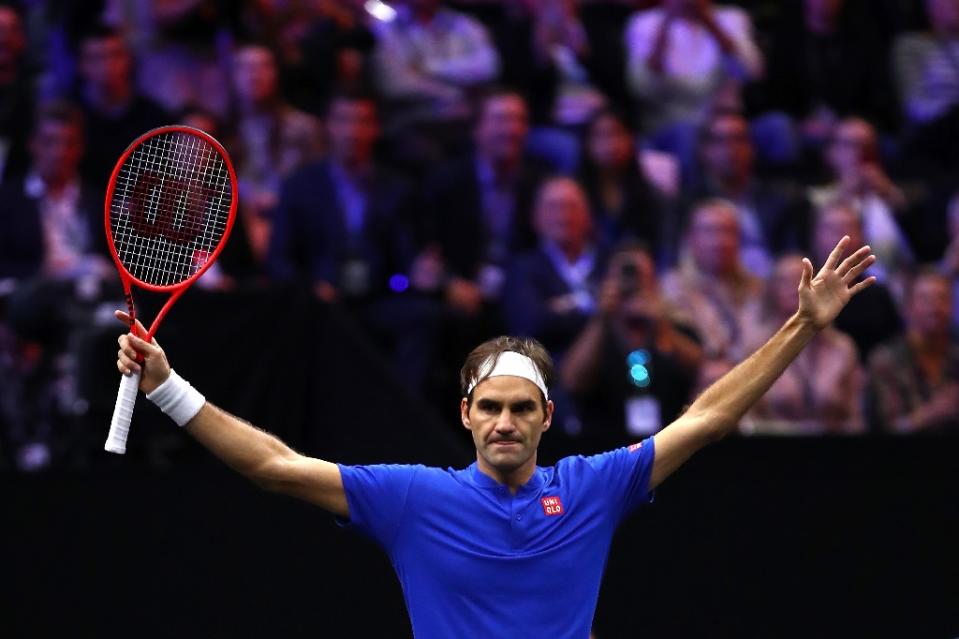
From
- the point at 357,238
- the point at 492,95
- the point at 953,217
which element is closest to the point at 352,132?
the point at 357,238

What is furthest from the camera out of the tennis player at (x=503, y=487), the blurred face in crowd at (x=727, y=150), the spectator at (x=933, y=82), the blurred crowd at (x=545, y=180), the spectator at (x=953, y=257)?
the spectator at (x=933, y=82)

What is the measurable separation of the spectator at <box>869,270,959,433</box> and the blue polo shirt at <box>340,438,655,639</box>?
159 inches

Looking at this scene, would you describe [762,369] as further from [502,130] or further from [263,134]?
[263,134]

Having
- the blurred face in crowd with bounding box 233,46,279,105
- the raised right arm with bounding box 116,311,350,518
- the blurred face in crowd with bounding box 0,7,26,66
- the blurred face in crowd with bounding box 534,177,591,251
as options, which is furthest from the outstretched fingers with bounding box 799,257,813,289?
the blurred face in crowd with bounding box 0,7,26,66

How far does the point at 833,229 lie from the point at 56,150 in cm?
407

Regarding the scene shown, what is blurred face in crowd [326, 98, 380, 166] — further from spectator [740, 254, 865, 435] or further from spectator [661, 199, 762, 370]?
spectator [740, 254, 865, 435]

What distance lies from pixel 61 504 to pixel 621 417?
2.59 meters

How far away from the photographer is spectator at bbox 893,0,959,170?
Answer: 1125 cm

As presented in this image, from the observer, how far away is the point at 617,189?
9.87 meters

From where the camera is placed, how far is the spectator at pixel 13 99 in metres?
9.62

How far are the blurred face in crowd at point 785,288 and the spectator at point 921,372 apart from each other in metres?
0.53

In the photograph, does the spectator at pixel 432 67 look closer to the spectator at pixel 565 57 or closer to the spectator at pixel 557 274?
the spectator at pixel 565 57

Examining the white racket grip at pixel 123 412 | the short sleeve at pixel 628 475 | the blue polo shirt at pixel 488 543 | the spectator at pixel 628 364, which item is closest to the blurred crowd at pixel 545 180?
the spectator at pixel 628 364

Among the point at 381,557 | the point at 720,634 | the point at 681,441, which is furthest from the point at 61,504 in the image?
the point at 681,441
